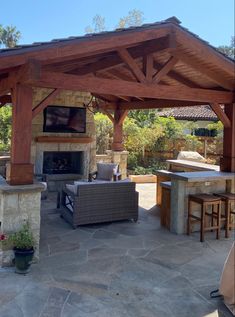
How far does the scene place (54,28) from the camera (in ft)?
94.1

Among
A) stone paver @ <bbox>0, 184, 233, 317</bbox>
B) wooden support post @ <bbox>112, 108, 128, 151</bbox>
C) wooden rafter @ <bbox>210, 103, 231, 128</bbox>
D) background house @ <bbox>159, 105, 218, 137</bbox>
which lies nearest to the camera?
stone paver @ <bbox>0, 184, 233, 317</bbox>

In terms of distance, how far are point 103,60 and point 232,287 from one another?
4502 mm

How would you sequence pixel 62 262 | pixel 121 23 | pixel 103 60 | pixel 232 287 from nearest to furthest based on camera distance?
pixel 232 287
pixel 62 262
pixel 103 60
pixel 121 23

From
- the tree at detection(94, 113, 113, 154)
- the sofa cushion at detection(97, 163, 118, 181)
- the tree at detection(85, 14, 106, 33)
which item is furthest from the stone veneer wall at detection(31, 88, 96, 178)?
the tree at detection(85, 14, 106, 33)

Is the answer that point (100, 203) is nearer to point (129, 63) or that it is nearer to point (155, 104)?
point (129, 63)

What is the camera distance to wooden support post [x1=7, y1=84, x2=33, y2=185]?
4754 mm

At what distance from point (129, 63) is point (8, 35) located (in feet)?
91.2

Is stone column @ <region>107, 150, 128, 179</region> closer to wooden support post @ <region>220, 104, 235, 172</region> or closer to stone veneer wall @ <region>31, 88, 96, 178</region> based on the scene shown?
stone veneer wall @ <region>31, 88, 96, 178</region>

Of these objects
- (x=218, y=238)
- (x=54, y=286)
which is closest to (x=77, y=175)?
(x=218, y=238)

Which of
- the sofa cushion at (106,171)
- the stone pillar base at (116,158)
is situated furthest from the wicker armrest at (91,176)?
the stone pillar base at (116,158)

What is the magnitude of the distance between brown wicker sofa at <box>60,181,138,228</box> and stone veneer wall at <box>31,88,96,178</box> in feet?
11.0

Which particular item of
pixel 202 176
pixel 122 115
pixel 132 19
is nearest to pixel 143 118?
pixel 122 115

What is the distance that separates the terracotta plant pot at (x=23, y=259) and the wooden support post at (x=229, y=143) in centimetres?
469

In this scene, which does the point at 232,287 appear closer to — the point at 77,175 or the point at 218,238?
the point at 218,238
